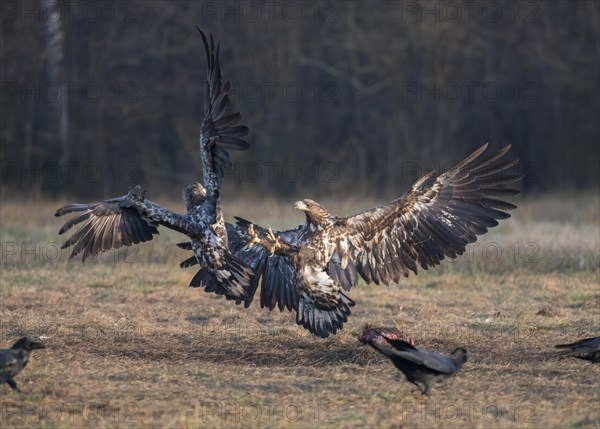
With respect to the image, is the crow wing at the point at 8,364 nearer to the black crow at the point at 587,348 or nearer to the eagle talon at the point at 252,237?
the eagle talon at the point at 252,237

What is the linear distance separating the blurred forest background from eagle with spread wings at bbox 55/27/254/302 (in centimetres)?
1426

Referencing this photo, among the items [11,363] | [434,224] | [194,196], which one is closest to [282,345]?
[194,196]

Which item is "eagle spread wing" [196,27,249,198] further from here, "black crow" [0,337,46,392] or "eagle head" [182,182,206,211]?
"black crow" [0,337,46,392]

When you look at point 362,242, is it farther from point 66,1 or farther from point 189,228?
point 66,1

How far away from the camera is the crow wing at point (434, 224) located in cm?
841

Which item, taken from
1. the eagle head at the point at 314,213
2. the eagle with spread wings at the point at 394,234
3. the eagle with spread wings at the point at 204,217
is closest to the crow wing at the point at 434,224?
the eagle with spread wings at the point at 394,234

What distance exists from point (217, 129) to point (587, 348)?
3.33 metres

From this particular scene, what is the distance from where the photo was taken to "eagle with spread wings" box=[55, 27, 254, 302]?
8062mm

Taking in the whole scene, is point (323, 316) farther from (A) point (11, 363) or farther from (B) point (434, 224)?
(A) point (11, 363)

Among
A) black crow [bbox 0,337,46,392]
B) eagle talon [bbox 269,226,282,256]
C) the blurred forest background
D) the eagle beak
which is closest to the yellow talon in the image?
eagle talon [bbox 269,226,282,256]

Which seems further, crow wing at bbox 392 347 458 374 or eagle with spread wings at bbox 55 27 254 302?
eagle with spread wings at bbox 55 27 254 302

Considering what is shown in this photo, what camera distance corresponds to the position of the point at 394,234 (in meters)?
8.41

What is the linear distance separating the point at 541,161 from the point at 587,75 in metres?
2.82

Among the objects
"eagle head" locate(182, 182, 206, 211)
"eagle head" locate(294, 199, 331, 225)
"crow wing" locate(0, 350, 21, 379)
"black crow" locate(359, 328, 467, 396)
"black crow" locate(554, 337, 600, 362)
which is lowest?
"crow wing" locate(0, 350, 21, 379)
